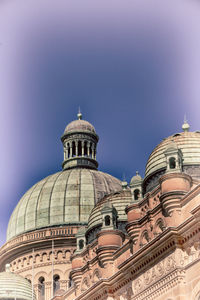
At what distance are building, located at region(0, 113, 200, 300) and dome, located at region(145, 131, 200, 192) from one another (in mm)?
61

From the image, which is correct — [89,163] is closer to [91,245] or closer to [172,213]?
[91,245]

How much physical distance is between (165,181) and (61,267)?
92.9 feet

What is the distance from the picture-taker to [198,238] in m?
35.8

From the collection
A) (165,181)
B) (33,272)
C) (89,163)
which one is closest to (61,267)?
(33,272)

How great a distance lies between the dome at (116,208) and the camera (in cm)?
5195

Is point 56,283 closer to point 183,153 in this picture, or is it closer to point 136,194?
point 136,194

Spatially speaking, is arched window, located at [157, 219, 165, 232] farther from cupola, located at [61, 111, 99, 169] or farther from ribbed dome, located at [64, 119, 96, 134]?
ribbed dome, located at [64, 119, 96, 134]

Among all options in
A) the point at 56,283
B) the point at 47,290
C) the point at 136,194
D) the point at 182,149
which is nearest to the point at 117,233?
the point at 136,194

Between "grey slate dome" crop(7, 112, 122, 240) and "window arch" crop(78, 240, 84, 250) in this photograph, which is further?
"grey slate dome" crop(7, 112, 122, 240)

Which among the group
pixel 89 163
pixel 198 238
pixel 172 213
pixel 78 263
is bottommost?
pixel 198 238

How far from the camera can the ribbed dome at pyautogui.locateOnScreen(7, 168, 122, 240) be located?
223 feet

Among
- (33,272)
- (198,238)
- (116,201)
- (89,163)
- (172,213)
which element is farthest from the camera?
(89,163)

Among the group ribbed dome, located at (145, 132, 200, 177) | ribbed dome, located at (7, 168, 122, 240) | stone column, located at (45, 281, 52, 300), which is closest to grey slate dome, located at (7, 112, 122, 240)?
ribbed dome, located at (7, 168, 122, 240)

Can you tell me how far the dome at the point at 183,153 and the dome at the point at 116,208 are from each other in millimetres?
6556
